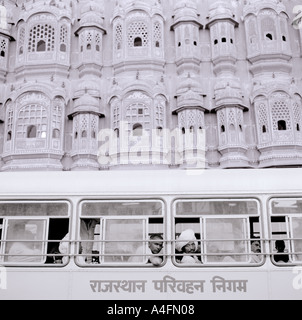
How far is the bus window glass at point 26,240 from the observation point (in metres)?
5.17

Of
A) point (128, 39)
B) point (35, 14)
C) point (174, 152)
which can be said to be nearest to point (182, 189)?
point (174, 152)

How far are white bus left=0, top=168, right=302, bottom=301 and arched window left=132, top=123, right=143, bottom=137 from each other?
7502mm

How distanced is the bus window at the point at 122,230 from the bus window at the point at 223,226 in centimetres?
34

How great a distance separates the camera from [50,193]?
5.35m

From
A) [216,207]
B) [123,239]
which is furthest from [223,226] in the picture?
[123,239]

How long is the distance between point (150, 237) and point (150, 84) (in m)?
8.94

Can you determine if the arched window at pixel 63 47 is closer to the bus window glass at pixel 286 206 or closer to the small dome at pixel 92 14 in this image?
the small dome at pixel 92 14

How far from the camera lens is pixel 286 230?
16.8 ft

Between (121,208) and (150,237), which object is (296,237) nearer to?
(150,237)

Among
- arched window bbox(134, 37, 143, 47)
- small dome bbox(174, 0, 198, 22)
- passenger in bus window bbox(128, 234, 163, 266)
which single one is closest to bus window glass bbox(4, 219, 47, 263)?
passenger in bus window bbox(128, 234, 163, 266)

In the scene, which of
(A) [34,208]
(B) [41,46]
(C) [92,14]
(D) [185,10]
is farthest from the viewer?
(C) [92,14]

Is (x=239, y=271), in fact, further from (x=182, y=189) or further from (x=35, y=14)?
(x=35, y=14)

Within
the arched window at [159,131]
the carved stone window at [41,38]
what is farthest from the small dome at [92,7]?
the arched window at [159,131]
